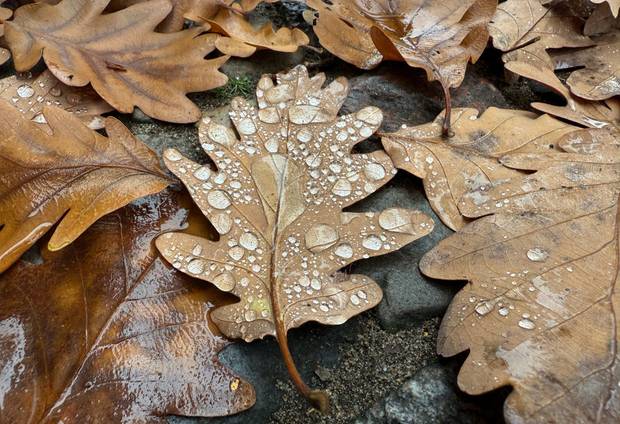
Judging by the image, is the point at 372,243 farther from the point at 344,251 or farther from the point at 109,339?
the point at 109,339

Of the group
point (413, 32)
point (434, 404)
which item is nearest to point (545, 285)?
point (434, 404)

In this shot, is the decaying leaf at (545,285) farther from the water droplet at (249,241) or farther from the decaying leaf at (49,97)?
the decaying leaf at (49,97)

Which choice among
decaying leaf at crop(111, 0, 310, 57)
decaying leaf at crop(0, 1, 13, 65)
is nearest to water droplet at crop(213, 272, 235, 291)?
decaying leaf at crop(111, 0, 310, 57)

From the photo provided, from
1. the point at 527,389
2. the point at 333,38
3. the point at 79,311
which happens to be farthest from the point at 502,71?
the point at 79,311

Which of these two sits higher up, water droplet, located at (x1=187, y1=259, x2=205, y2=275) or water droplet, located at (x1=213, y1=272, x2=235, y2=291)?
water droplet, located at (x1=187, y1=259, x2=205, y2=275)

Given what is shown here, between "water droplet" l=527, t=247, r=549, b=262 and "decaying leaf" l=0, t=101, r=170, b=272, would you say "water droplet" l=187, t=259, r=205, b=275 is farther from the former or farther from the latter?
"water droplet" l=527, t=247, r=549, b=262

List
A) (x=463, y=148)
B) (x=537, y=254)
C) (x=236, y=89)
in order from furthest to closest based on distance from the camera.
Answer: (x=236, y=89)
(x=463, y=148)
(x=537, y=254)
